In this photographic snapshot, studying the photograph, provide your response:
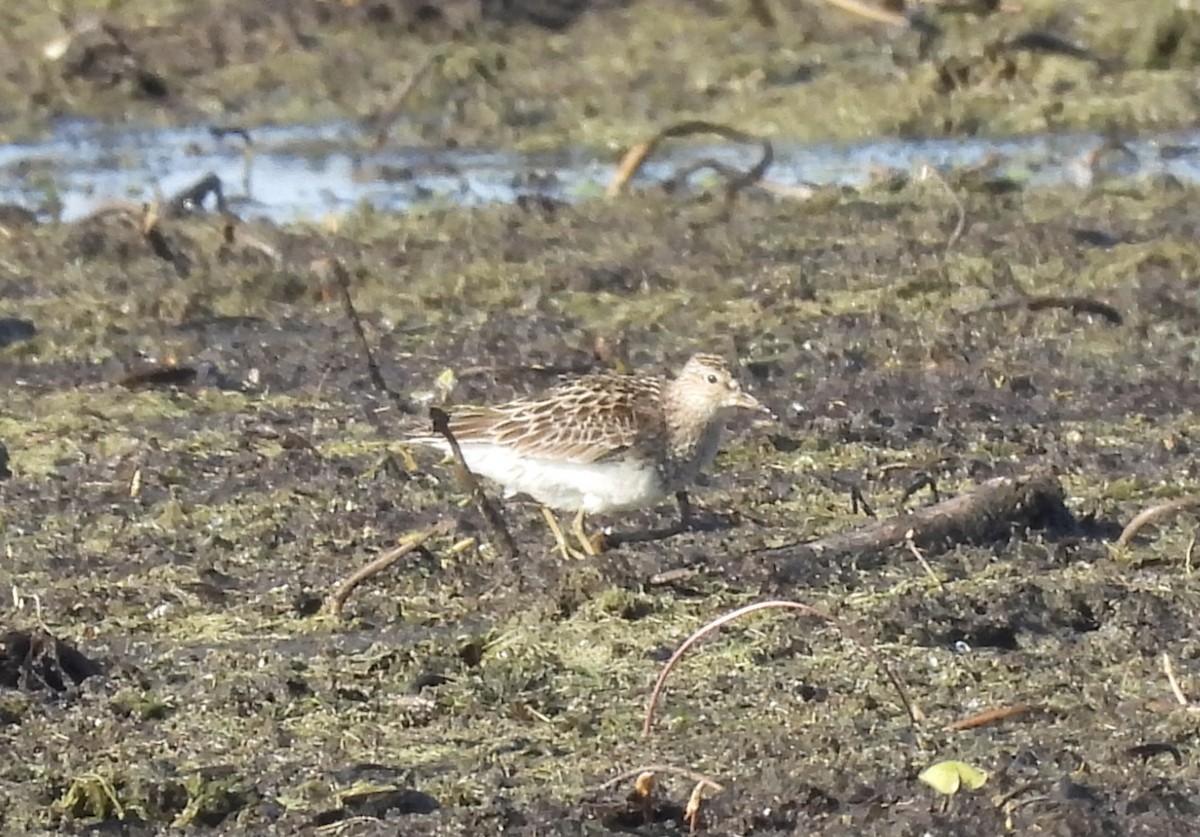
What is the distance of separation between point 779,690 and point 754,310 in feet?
16.3

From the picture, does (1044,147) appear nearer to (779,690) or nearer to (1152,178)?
(1152,178)

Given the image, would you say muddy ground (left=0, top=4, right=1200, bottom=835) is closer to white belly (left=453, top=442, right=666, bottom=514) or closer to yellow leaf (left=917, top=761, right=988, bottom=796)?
yellow leaf (left=917, top=761, right=988, bottom=796)

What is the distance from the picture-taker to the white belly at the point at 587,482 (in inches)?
304

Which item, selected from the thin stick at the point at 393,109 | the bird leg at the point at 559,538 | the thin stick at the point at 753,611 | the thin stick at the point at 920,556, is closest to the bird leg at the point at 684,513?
the bird leg at the point at 559,538

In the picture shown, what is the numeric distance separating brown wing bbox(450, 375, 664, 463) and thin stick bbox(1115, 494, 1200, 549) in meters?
1.39

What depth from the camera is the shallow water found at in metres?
14.3

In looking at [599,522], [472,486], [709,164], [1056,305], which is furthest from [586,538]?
[709,164]

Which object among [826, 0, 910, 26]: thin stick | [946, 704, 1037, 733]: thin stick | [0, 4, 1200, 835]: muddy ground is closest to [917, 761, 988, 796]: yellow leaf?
[0, 4, 1200, 835]: muddy ground

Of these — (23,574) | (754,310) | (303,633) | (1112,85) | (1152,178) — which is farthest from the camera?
(1112,85)

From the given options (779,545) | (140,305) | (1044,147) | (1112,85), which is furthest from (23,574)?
(1112,85)

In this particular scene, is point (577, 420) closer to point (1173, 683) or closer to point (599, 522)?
point (599, 522)

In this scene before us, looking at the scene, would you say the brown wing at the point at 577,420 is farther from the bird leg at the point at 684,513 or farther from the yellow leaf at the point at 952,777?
the yellow leaf at the point at 952,777

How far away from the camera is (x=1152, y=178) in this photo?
13.9m

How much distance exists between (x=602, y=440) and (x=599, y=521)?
21.0 inches
